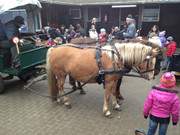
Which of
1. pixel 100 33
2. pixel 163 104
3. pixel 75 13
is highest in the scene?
pixel 75 13

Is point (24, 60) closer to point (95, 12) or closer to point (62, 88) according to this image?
point (62, 88)

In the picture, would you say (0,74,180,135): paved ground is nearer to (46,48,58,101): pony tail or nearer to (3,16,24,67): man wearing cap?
(46,48,58,101): pony tail

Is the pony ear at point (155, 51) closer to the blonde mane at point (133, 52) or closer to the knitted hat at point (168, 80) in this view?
the blonde mane at point (133, 52)

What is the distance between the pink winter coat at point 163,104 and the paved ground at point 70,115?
3.57 feet

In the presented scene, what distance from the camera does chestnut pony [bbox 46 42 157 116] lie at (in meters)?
5.26

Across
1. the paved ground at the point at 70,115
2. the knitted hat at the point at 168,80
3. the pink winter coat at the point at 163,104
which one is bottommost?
the paved ground at the point at 70,115

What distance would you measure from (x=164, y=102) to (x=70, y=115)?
248cm

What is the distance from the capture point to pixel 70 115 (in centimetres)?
571

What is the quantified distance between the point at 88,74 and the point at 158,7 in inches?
474

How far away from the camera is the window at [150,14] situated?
643 inches

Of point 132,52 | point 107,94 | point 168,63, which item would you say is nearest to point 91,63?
point 107,94

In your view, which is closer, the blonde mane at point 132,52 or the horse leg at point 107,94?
the blonde mane at point 132,52

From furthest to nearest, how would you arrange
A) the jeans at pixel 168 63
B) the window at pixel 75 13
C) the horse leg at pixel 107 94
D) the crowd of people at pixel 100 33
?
the window at pixel 75 13
the jeans at pixel 168 63
the crowd of people at pixel 100 33
the horse leg at pixel 107 94

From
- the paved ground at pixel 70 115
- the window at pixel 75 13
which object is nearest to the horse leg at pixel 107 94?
the paved ground at pixel 70 115
